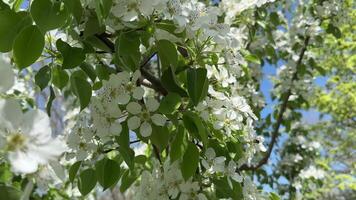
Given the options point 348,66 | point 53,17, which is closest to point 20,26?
point 53,17

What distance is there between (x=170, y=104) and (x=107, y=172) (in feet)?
0.86

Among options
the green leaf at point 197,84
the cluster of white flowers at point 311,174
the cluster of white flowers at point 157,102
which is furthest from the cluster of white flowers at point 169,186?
the cluster of white flowers at point 311,174

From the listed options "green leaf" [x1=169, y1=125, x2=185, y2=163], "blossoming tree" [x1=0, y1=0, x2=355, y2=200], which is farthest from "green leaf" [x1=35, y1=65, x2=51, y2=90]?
"green leaf" [x1=169, y1=125, x2=185, y2=163]

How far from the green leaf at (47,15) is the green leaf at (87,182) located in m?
0.47

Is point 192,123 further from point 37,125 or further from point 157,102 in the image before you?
point 37,125

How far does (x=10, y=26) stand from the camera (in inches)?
40.1

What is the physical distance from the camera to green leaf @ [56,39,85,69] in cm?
111

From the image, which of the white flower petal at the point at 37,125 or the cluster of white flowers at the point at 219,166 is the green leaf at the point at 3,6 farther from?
the cluster of white flowers at the point at 219,166

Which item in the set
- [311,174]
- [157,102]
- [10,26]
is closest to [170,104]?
Result: [157,102]

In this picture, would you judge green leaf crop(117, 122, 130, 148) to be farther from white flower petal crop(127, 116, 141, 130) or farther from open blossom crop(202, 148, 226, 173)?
open blossom crop(202, 148, 226, 173)

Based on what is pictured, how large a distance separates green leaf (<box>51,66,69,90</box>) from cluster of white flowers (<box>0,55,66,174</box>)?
2.18 ft

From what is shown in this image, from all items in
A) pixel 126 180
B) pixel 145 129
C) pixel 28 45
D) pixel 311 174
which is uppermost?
pixel 28 45

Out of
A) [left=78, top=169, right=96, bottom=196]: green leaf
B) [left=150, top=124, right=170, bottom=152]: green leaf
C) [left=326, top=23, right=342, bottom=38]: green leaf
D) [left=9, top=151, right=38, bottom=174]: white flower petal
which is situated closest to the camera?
[left=9, top=151, right=38, bottom=174]: white flower petal

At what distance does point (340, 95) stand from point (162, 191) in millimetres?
5423
